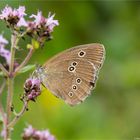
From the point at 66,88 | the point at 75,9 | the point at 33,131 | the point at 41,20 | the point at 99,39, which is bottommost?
the point at 33,131

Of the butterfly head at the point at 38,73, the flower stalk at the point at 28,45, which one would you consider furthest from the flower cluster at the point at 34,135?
the butterfly head at the point at 38,73

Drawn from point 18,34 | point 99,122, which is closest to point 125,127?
point 99,122

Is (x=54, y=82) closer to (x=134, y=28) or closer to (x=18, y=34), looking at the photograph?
(x=18, y=34)

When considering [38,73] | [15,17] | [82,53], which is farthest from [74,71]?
[15,17]

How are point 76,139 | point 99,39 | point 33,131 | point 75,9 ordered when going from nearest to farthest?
point 33,131, point 76,139, point 99,39, point 75,9

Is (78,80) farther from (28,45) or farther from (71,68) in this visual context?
(28,45)

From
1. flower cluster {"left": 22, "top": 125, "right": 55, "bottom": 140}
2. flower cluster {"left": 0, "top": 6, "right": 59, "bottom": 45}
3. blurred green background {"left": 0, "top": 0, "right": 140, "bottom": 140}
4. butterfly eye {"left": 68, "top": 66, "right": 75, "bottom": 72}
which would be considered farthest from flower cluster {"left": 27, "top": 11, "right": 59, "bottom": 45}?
blurred green background {"left": 0, "top": 0, "right": 140, "bottom": 140}

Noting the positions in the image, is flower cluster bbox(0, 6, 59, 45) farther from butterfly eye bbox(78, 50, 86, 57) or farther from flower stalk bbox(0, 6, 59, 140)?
butterfly eye bbox(78, 50, 86, 57)
